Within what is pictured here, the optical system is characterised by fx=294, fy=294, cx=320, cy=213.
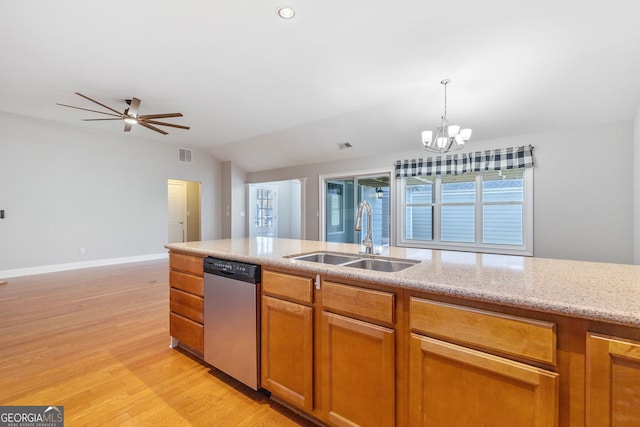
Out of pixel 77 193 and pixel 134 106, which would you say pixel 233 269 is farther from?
pixel 77 193

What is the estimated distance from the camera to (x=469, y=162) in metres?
4.96

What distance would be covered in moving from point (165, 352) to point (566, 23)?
431 cm

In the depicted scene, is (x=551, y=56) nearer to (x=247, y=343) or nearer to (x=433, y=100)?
(x=433, y=100)

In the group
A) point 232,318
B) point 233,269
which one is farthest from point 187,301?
point 233,269

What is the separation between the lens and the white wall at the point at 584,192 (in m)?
3.89

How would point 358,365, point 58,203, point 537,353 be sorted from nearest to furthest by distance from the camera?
point 537,353 → point 358,365 → point 58,203

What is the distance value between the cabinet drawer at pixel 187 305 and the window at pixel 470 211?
4.37m

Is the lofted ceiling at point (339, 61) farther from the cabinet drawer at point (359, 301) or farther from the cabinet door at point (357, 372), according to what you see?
the cabinet door at point (357, 372)

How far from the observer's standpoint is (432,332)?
116 centimetres

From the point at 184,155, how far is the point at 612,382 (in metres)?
8.03

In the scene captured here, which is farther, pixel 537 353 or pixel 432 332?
pixel 432 332

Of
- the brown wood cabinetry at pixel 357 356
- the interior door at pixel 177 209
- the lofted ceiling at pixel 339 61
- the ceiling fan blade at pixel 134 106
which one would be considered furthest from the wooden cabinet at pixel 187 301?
the interior door at pixel 177 209

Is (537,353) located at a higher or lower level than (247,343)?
higher

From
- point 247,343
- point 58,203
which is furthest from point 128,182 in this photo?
point 247,343
